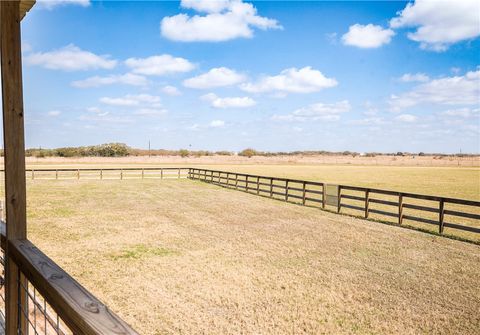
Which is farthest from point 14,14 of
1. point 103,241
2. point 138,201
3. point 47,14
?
point 138,201

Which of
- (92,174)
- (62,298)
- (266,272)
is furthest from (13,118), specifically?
(92,174)

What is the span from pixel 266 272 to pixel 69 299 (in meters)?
5.85

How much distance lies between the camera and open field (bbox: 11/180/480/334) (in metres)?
5.04

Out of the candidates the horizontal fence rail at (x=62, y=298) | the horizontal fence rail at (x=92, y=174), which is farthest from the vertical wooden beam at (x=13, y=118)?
the horizontal fence rail at (x=92, y=174)

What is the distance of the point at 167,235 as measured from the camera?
1026cm

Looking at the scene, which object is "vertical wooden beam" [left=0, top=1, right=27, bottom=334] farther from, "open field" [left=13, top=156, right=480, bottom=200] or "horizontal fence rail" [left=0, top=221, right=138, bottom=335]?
"open field" [left=13, top=156, right=480, bottom=200]

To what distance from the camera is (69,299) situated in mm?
1517

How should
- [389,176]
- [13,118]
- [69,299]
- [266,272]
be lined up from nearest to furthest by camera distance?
[69,299]
[13,118]
[266,272]
[389,176]

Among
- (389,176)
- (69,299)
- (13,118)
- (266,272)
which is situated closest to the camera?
(69,299)

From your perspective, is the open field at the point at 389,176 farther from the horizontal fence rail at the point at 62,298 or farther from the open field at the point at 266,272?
the horizontal fence rail at the point at 62,298

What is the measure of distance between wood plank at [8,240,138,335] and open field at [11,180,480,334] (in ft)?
9.95

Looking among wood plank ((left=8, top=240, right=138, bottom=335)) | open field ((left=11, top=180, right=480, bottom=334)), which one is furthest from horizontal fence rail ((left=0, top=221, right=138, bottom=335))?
open field ((left=11, top=180, right=480, bottom=334))

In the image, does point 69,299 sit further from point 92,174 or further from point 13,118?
point 92,174

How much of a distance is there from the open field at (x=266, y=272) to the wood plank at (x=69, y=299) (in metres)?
3.03
